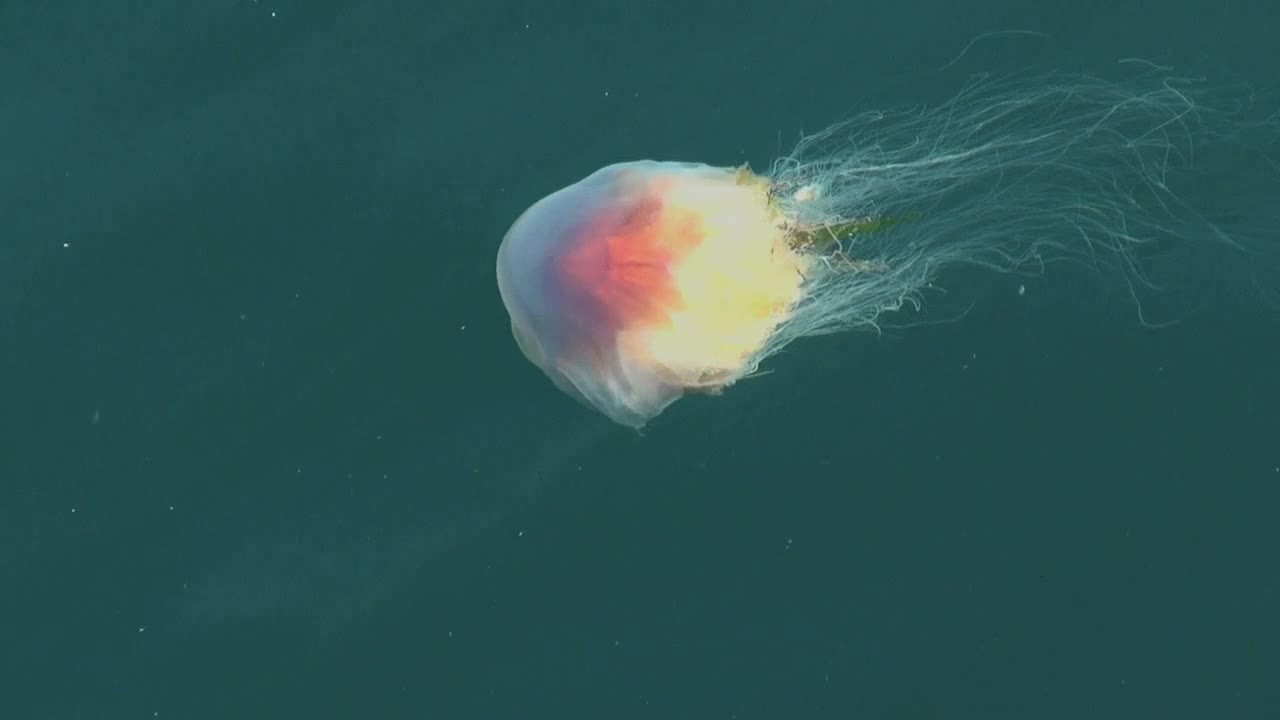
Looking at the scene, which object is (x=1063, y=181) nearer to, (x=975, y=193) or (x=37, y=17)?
(x=975, y=193)

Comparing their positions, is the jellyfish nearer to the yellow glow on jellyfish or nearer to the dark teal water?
the yellow glow on jellyfish

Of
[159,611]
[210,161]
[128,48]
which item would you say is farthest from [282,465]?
[128,48]

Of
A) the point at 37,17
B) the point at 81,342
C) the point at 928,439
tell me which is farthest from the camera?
the point at 37,17

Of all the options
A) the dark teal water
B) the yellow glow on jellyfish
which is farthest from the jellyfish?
the dark teal water

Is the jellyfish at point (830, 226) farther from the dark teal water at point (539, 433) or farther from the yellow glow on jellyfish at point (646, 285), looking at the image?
the dark teal water at point (539, 433)

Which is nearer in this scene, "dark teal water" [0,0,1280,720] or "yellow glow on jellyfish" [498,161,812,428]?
"dark teal water" [0,0,1280,720]

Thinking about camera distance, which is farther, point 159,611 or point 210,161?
point 210,161

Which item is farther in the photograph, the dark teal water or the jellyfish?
the jellyfish
